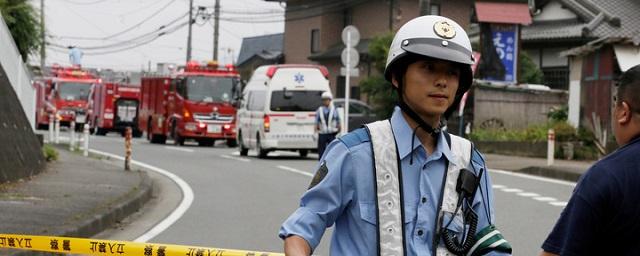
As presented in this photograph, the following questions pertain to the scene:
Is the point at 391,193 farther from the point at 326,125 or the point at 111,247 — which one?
the point at 326,125

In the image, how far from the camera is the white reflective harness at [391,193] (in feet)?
12.1

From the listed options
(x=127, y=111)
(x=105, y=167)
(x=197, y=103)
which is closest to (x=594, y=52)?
(x=105, y=167)

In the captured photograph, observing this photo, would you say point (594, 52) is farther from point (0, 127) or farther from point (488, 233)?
point (488, 233)

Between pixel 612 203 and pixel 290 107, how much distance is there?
2795cm

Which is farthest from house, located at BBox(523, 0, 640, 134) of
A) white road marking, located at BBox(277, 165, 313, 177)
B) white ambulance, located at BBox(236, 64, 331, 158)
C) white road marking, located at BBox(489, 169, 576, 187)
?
white road marking, located at BBox(277, 165, 313, 177)

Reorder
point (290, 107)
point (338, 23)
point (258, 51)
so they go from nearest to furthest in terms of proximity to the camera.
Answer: point (290, 107), point (338, 23), point (258, 51)

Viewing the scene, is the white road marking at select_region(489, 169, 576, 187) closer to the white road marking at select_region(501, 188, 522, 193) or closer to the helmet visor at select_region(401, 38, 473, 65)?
the white road marking at select_region(501, 188, 522, 193)

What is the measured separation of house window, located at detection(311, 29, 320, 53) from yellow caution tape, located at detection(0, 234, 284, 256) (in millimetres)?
55883

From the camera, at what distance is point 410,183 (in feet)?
12.3

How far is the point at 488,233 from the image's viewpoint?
12.3 ft

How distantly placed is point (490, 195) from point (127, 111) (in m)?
56.0

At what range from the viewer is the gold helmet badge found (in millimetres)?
3766

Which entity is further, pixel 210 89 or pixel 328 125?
pixel 210 89

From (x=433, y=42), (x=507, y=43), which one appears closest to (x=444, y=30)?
(x=433, y=42)
